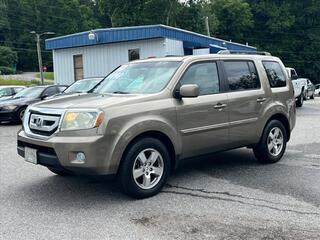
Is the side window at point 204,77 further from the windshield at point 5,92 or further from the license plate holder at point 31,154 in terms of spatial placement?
the windshield at point 5,92

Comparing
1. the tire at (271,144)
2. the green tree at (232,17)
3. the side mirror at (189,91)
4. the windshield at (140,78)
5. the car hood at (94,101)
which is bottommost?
the tire at (271,144)

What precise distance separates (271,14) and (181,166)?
180 ft

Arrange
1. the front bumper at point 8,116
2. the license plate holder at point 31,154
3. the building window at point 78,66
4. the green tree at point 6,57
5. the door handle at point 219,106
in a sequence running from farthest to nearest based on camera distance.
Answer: the green tree at point 6,57
the building window at point 78,66
the front bumper at point 8,116
the door handle at point 219,106
the license plate holder at point 31,154

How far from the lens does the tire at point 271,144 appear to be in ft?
23.1

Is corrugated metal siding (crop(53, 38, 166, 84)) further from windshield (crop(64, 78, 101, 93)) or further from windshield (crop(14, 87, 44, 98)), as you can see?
windshield (crop(64, 78, 101, 93))

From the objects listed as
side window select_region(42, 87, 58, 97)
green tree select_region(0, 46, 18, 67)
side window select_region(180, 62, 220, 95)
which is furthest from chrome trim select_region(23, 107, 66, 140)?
green tree select_region(0, 46, 18, 67)

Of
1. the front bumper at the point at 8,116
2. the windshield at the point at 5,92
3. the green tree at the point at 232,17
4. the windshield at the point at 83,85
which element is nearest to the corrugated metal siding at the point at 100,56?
the windshield at the point at 5,92

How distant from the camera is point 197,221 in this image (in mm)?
4547

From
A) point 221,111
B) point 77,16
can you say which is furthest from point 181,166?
point 77,16

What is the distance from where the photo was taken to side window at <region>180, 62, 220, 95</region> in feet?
19.7

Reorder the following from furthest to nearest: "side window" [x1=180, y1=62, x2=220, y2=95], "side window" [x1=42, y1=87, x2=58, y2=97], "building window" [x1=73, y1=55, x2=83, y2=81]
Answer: "building window" [x1=73, y1=55, x2=83, y2=81], "side window" [x1=42, y1=87, x2=58, y2=97], "side window" [x1=180, y1=62, x2=220, y2=95]

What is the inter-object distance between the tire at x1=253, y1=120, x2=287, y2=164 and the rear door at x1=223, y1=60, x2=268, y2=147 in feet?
0.79

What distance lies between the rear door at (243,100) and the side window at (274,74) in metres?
0.36

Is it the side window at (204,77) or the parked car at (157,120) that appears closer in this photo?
the parked car at (157,120)
